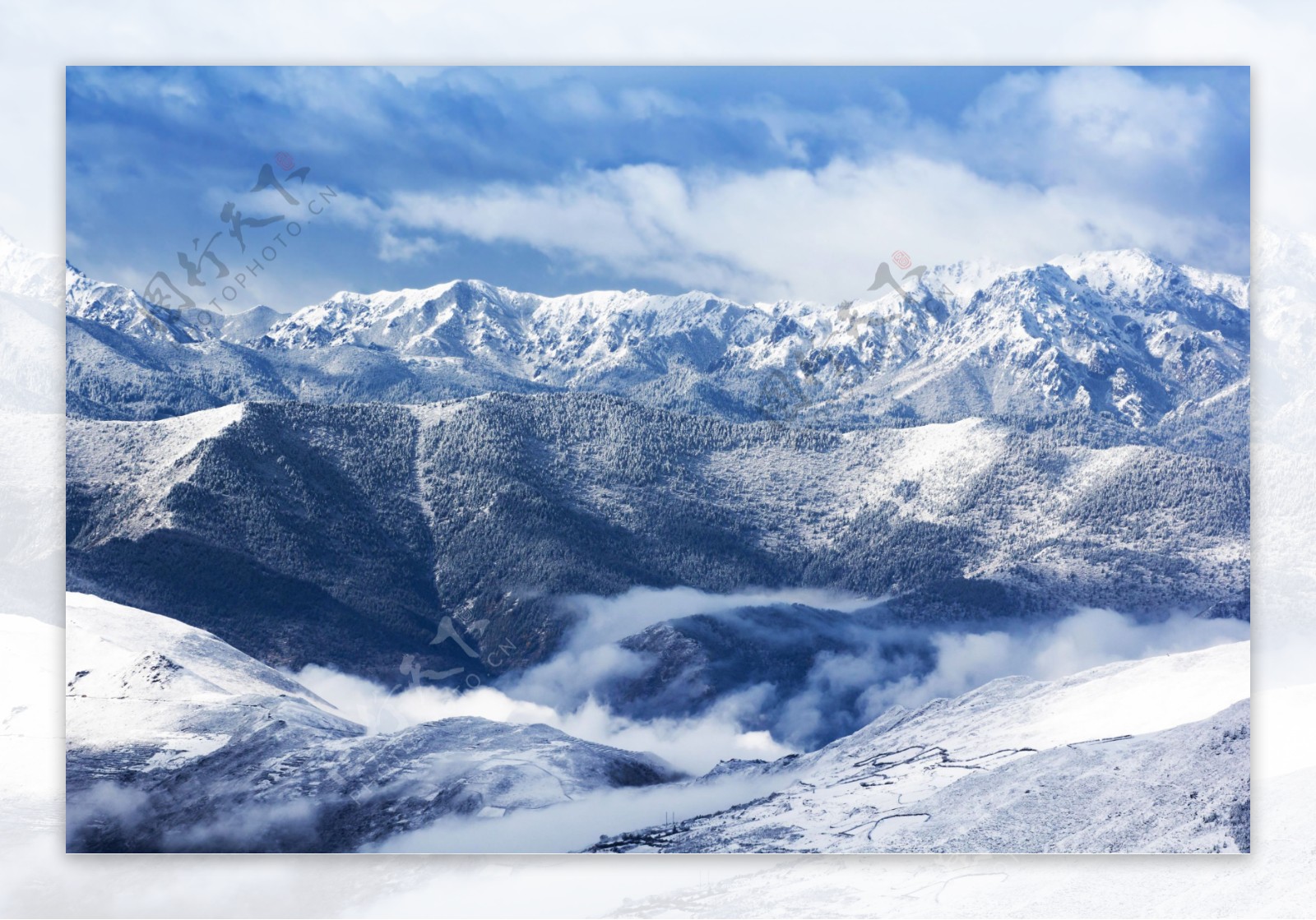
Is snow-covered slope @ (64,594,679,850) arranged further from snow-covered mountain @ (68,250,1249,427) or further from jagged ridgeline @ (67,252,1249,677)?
snow-covered mountain @ (68,250,1249,427)

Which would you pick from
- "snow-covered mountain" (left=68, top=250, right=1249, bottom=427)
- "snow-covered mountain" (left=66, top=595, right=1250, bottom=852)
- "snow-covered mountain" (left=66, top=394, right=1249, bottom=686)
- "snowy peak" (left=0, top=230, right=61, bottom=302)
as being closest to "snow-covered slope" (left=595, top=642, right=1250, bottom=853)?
"snow-covered mountain" (left=66, top=595, right=1250, bottom=852)

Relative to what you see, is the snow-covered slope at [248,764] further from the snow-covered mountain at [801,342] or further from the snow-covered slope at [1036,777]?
the snow-covered mountain at [801,342]

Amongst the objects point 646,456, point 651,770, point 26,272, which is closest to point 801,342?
point 646,456

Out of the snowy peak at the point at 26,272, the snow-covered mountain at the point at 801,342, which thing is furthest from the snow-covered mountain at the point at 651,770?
the snowy peak at the point at 26,272

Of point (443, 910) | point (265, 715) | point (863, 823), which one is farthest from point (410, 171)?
point (863, 823)

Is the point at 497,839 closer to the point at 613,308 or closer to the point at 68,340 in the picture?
the point at 613,308

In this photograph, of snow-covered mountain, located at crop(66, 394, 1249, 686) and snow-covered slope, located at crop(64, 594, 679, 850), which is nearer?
snow-covered slope, located at crop(64, 594, 679, 850)
